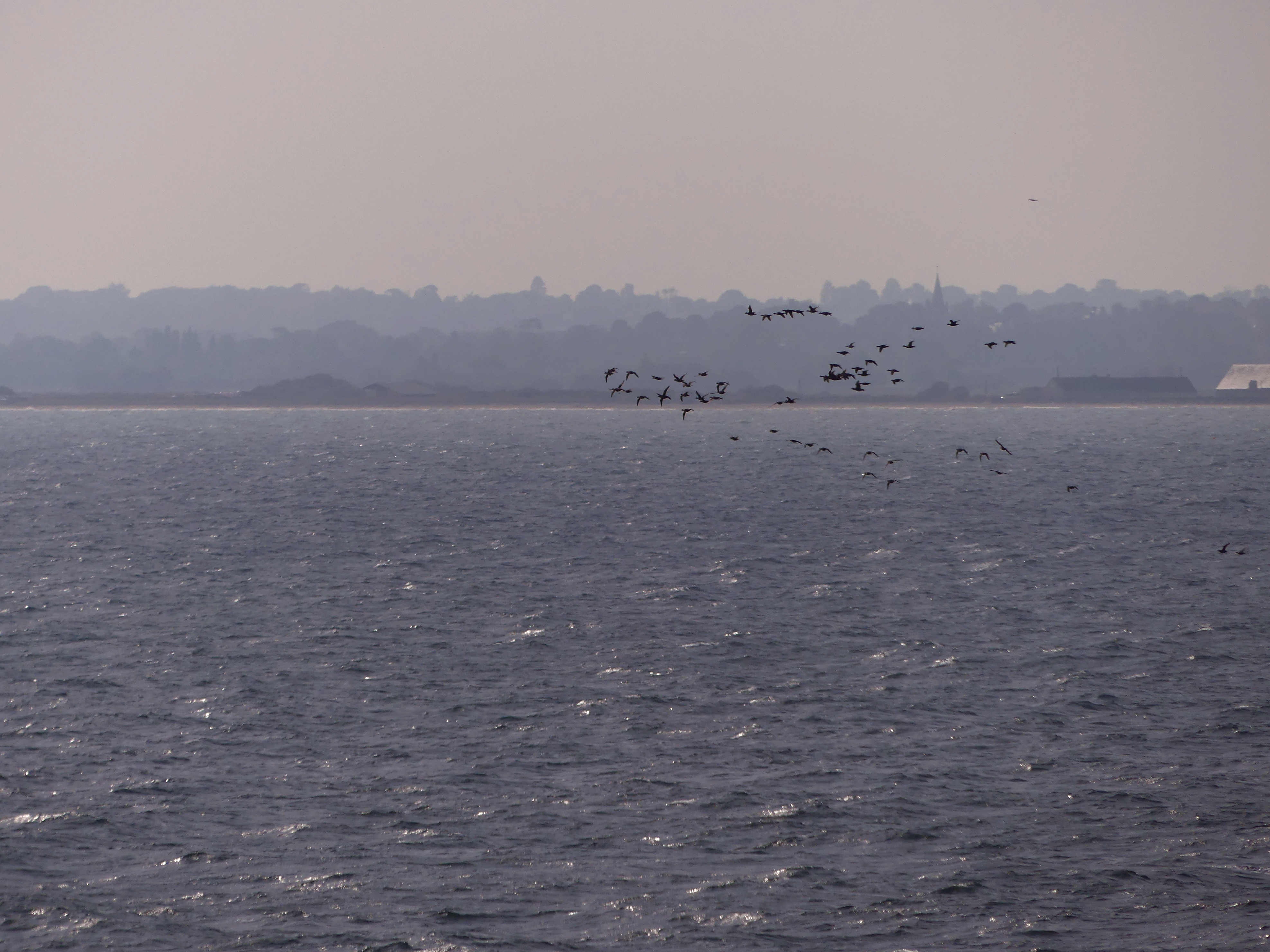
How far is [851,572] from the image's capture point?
97.3 m

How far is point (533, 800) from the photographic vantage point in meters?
47.7

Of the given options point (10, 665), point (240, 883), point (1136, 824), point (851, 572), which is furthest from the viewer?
point (851, 572)

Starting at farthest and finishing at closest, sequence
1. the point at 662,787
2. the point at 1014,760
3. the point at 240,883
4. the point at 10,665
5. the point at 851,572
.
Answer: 1. the point at 851,572
2. the point at 10,665
3. the point at 1014,760
4. the point at 662,787
5. the point at 240,883

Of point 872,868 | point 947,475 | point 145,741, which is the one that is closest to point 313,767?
point 145,741

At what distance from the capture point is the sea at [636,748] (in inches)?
1547

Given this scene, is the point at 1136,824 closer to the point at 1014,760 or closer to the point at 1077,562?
the point at 1014,760

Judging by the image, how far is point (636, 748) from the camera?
53844 millimetres

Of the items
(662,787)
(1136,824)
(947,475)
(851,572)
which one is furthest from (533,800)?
(947,475)

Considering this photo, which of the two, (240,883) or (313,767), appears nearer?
(240,883)

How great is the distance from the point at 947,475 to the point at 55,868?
505 feet

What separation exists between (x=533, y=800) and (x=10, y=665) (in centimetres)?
3326

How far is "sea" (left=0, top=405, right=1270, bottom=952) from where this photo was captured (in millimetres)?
39281

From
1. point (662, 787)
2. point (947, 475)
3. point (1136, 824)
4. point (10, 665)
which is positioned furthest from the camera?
point (947, 475)

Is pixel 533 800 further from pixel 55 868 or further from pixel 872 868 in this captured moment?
pixel 55 868
